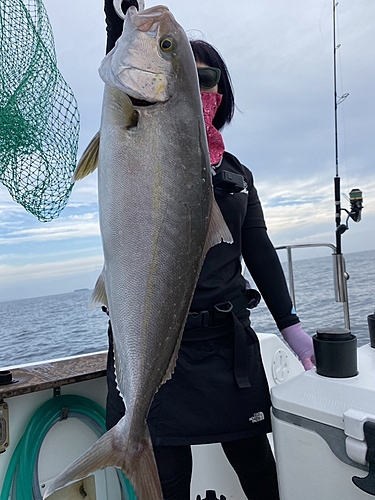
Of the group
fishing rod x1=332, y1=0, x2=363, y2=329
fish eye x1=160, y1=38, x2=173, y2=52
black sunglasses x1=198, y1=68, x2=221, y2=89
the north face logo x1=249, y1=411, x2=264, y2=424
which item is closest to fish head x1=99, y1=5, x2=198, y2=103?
fish eye x1=160, y1=38, x2=173, y2=52

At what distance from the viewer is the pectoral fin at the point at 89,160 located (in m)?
1.21

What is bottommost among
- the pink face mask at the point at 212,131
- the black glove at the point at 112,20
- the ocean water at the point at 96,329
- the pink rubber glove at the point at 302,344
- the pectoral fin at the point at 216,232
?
the ocean water at the point at 96,329

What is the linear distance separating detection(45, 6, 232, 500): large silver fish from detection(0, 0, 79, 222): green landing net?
1.07 m

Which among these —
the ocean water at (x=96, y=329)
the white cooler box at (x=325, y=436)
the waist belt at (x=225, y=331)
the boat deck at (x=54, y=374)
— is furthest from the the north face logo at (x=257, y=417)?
the ocean water at (x=96, y=329)

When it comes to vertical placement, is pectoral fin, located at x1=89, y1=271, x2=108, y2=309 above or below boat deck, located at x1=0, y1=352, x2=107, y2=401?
above

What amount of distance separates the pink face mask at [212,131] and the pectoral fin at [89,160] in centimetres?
63

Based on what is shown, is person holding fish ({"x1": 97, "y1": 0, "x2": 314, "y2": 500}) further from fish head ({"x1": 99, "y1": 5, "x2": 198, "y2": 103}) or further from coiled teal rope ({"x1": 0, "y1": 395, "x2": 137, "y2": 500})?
coiled teal rope ({"x1": 0, "y1": 395, "x2": 137, "y2": 500})

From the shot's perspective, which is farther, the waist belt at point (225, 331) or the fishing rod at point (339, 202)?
the fishing rod at point (339, 202)

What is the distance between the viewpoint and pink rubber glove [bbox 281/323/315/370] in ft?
6.01

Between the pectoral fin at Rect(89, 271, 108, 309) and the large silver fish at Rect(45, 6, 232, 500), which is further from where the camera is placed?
the pectoral fin at Rect(89, 271, 108, 309)

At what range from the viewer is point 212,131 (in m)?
1.75

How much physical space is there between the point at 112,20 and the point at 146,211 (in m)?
0.76

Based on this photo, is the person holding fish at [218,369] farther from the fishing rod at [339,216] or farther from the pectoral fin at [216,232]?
the fishing rod at [339,216]

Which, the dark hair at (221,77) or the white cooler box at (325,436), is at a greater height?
the dark hair at (221,77)
